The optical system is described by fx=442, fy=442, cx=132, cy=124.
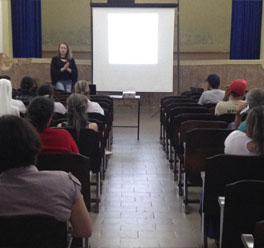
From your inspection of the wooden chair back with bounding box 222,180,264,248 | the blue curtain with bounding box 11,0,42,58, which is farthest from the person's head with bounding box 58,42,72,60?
the wooden chair back with bounding box 222,180,264,248

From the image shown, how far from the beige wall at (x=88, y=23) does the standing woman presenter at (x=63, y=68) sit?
135 inches

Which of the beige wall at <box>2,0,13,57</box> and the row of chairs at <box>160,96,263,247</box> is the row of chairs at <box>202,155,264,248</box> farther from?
the beige wall at <box>2,0,13,57</box>

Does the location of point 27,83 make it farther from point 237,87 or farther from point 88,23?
point 88,23

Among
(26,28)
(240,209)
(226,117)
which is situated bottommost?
(240,209)

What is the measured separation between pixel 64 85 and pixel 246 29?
528cm

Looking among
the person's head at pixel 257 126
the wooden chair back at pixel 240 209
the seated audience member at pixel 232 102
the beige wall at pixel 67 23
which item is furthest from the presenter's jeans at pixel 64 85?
the wooden chair back at pixel 240 209

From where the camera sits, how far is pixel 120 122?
9.20 m

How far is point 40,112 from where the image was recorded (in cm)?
305

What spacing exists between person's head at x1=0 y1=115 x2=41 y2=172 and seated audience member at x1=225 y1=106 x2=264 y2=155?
1.54 metres

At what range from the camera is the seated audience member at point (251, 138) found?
2807mm

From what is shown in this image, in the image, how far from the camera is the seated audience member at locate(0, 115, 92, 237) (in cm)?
180

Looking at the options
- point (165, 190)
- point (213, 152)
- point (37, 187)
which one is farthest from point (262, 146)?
point (165, 190)

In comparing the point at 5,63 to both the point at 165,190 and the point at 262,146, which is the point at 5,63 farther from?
the point at 262,146

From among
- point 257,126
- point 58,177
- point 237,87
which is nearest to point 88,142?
point 257,126
